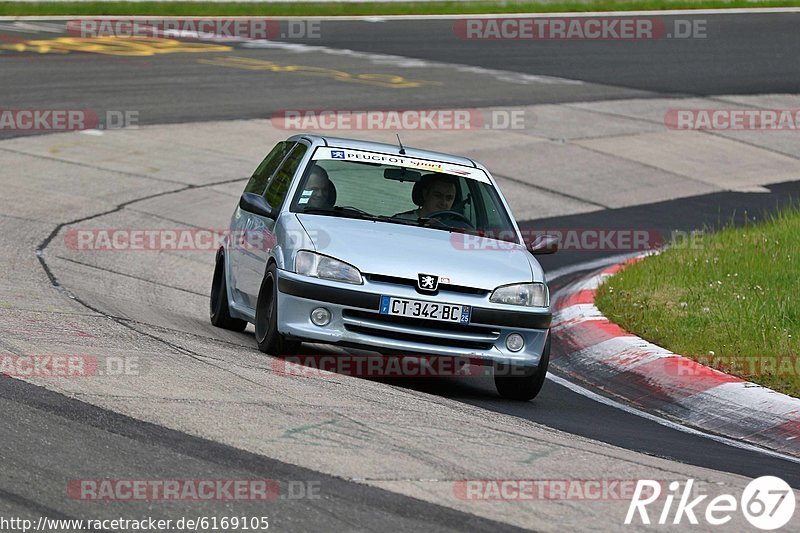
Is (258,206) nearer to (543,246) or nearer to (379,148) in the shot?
(379,148)

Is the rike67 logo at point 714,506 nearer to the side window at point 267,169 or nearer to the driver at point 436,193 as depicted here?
the driver at point 436,193

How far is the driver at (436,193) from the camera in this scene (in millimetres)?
9523

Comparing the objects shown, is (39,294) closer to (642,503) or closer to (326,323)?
(326,323)

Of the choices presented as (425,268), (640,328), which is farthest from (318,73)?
(425,268)

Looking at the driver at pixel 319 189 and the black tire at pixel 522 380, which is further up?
the driver at pixel 319 189

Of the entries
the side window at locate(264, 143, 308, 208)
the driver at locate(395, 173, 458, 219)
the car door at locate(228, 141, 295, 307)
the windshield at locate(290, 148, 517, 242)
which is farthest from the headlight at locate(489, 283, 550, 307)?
the car door at locate(228, 141, 295, 307)

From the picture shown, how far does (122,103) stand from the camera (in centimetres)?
2098

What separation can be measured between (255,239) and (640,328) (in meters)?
2.91

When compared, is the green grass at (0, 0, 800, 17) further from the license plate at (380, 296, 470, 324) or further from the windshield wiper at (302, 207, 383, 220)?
the license plate at (380, 296, 470, 324)

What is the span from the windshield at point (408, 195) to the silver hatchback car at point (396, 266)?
A: 0.01 meters

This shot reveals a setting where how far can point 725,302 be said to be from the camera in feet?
34.5

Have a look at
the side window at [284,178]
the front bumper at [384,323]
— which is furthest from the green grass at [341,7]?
the front bumper at [384,323]

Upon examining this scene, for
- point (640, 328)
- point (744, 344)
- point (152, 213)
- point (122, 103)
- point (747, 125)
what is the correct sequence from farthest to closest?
point (747, 125), point (122, 103), point (152, 213), point (640, 328), point (744, 344)

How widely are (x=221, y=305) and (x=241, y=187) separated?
6.88 meters
